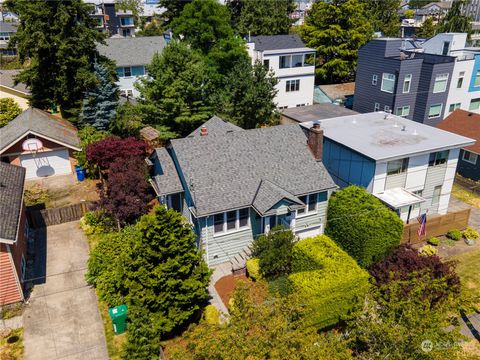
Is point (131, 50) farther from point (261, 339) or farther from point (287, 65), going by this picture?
point (261, 339)

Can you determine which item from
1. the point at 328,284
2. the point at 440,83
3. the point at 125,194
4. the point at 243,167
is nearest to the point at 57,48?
the point at 125,194

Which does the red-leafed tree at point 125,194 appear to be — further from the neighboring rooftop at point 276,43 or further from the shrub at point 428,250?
the neighboring rooftop at point 276,43

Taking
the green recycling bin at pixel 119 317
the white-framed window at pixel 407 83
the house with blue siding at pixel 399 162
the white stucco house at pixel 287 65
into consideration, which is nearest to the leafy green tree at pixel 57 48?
the white stucco house at pixel 287 65

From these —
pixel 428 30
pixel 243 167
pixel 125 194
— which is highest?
pixel 428 30

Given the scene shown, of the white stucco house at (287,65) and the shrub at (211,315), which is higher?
the white stucco house at (287,65)

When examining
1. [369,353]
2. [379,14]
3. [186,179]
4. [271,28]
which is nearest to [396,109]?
[186,179]

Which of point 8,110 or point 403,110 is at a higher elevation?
point 403,110

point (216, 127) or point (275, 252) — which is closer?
point (275, 252)

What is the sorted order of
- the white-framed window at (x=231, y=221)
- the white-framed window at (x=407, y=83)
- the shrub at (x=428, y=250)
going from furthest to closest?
the white-framed window at (x=407, y=83) → the shrub at (x=428, y=250) → the white-framed window at (x=231, y=221)
